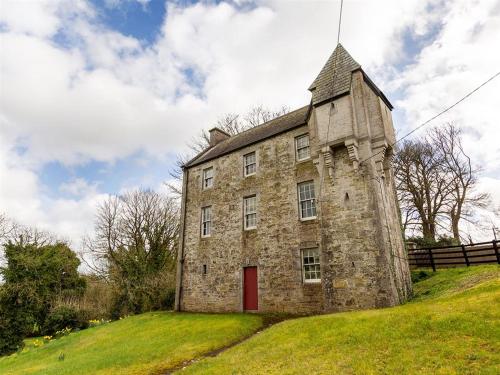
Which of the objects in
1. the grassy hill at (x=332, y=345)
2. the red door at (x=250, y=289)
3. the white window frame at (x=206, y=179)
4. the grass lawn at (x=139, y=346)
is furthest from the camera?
the white window frame at (x=206, y=179)

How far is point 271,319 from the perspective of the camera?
1498 cm

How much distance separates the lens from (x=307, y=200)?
16.4 metres

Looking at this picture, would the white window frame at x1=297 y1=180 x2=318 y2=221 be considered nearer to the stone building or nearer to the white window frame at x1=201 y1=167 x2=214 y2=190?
the stone building

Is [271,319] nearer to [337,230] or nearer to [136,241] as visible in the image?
[337,230]

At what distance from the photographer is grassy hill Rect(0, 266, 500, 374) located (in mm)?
6500

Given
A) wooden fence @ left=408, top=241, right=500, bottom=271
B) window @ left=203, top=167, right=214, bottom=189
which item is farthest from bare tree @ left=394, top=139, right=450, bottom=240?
window @ left=203, top=167, right=214, bottom=189

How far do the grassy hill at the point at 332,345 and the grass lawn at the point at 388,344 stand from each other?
0.02m

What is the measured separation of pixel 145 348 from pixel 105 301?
16.8 m

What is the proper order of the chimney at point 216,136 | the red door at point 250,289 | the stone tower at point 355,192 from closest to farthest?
the stone tower at point 355,192 → the red door at point 250,289 → the chimney at point 216,136

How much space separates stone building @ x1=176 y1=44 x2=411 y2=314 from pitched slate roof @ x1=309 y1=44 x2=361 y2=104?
0.06 metres

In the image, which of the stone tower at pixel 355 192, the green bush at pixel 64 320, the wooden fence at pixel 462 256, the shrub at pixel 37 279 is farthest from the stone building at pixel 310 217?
the shrub at pixel 37 279

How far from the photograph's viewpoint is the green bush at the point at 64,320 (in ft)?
76.7

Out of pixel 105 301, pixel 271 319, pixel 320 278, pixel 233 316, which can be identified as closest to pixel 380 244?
pixel 320 278

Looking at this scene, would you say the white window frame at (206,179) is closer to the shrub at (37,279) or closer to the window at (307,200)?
the window at (307,200)
